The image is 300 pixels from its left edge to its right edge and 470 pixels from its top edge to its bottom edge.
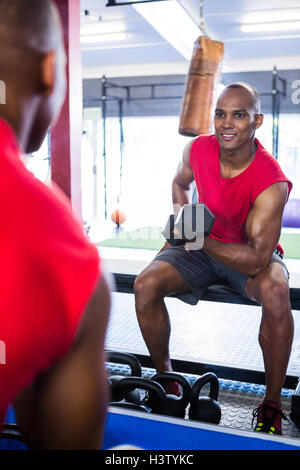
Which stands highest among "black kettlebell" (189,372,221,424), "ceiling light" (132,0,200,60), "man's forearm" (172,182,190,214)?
"ceiling light" (132,0,200,60)

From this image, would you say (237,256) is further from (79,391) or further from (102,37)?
(102,37)

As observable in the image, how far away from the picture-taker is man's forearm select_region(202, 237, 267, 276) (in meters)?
1.92

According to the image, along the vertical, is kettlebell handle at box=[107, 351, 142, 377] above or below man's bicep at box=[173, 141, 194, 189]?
below

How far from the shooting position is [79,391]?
53 centimetres

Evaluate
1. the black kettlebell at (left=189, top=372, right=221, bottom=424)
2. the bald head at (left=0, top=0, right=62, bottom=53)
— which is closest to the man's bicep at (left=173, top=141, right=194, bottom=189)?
the black kettlebell at (left=189, top=372, right=221, bottom=424)

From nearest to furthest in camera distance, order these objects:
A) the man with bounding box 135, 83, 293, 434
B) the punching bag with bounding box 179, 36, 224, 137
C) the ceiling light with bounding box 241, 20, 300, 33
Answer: the man with bounding box 135, 83, 293, 434 < the punching bag with bounding box 179, 36, 224, 137 < the ceiling light with bounding box 241, 20, 300, 33

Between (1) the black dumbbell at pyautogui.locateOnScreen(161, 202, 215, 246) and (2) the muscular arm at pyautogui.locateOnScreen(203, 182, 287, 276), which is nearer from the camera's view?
(1) the black dumbbell at pyautogui.locateOnScreen(161, 202, 215, 246)

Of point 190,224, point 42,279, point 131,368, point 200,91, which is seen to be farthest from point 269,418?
point 200,91

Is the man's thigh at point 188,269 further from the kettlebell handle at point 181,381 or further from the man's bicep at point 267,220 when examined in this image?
the kettlebell handle at point 181,381

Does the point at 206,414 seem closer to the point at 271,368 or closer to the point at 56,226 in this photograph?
the point at 271,368

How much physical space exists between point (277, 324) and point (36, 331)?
1.49 metres

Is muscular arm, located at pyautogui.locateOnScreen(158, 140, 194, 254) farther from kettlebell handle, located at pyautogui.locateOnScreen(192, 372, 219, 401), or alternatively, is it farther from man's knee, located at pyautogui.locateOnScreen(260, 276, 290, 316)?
kettlebell handle, located at pyautogui.locateOnScreen(192, 372, 219, 401)

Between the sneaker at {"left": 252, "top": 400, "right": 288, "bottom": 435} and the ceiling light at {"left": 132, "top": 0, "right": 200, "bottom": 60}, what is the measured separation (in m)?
4.34

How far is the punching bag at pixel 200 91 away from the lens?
8.23ft
